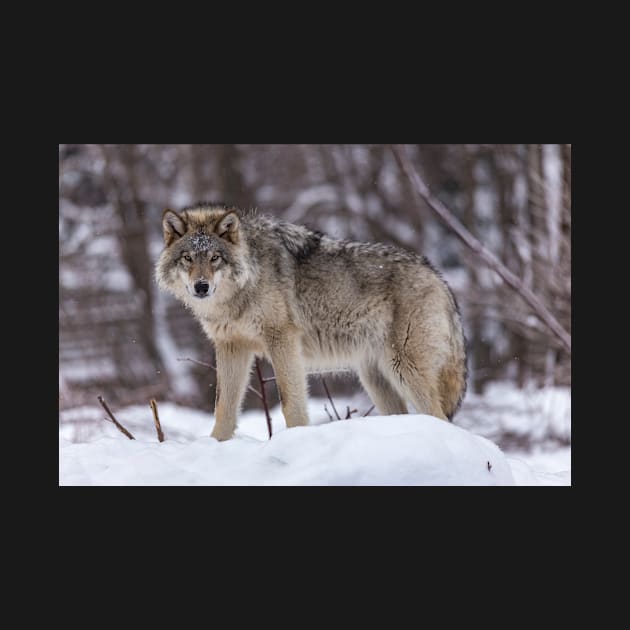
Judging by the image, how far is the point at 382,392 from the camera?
7137mm

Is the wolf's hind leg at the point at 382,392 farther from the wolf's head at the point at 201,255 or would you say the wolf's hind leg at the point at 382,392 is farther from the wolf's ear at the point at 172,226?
the wolf's ear at the point at 172,226

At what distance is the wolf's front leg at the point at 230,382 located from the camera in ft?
22.3

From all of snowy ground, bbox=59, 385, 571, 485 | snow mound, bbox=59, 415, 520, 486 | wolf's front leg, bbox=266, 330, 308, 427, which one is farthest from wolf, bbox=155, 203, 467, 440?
snow mound, bbox=59, 415, 520, 486

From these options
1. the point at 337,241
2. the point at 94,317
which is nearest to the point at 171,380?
the point at 94,317

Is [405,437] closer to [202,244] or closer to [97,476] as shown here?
[97,476]

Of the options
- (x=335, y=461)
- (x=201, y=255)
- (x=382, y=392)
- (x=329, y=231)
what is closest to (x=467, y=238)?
(x=382, y=392)

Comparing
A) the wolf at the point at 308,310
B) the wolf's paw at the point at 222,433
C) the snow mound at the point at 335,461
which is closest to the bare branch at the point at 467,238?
the wolf at the point at 308,310

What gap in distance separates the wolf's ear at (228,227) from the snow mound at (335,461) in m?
2.01

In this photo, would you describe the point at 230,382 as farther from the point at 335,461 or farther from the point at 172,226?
the point at 335,461

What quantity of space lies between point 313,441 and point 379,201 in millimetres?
12132

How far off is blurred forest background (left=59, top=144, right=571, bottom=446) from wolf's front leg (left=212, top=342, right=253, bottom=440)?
6295 millimetres

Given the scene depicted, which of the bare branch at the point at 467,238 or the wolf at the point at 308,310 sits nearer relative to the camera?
the bare branch at the point at 467,238

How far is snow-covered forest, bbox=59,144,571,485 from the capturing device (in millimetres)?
12555

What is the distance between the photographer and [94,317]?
15453 millimetres
